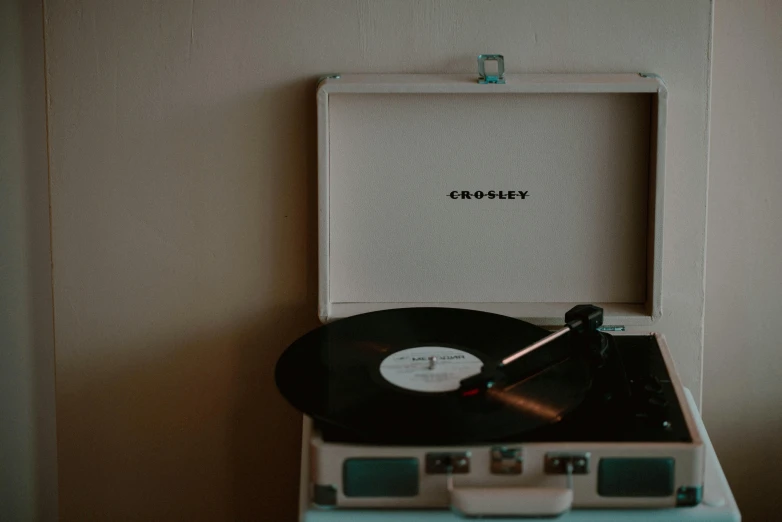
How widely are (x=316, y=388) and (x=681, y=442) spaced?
0.44 m

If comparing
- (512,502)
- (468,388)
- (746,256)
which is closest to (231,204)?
(468,388)

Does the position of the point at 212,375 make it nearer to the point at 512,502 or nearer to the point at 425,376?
the point at 425,376

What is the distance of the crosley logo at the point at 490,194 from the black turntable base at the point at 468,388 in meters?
0.18

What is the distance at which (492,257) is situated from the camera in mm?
1443

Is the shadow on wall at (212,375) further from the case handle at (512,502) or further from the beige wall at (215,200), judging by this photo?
the case handle at (512,502)

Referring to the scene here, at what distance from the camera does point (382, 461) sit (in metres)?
1.06

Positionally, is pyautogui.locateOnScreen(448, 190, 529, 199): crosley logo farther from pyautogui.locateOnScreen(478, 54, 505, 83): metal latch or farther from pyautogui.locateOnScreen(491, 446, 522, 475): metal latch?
pyautogui.locateOnScreen(491, 446, 522, 475): metal latch

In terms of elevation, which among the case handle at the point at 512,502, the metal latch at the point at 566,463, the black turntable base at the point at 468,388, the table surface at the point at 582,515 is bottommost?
the table surface at the point at 582,515

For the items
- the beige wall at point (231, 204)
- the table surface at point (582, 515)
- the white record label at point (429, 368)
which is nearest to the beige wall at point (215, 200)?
the beige wall at point (231, 204)

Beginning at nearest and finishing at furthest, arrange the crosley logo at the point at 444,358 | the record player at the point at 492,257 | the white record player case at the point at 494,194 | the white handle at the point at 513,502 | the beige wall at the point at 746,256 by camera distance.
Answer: the white handle at the point at 513,502 → the record player at the point at 492,257 → the crosley logo at the point at 444,358 → the white record player case at the point at 494,194 → the beige wall at the point at 746,256

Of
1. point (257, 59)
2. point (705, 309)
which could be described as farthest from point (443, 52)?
point (705, 309)

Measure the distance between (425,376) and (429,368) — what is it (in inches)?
1.0

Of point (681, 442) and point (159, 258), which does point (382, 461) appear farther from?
point (159, 258)

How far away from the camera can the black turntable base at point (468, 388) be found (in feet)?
3.53
